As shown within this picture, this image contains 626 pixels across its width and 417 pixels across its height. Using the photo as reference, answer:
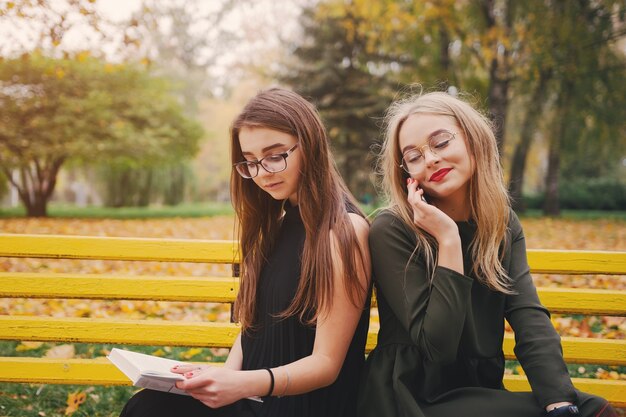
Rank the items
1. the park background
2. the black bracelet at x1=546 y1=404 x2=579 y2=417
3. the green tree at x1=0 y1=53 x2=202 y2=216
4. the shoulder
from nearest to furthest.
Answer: the black bracelet at x1=546 y1=404 x2=579 y2=417 → the shoulder → the park background → the green tree at x1=0 y1=53 x2=202 y2=216

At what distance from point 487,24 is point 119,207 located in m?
14.3

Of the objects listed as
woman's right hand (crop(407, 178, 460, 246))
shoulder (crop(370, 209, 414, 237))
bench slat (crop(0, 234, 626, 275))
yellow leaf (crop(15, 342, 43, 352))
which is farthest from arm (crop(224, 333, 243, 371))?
yellow leaf (crop(15, 342, 43, 352))

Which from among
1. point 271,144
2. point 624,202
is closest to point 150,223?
point 271,144

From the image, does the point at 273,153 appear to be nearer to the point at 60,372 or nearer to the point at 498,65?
the point at 60,372

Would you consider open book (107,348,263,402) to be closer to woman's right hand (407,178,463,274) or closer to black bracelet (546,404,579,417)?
woman's right hand (407,178,463,274)

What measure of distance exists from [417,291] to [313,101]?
552 inches

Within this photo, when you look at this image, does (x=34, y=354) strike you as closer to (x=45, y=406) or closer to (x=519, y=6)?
(x=45, y=406)

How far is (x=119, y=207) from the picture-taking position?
2073 cm

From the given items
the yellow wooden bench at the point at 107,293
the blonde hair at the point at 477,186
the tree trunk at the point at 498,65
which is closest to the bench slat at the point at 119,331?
the yellow wooden bench at the point at 107,293

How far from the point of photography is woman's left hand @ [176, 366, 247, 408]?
1763mm

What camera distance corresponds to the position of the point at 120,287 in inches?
110

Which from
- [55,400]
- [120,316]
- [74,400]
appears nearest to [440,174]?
[74,400]

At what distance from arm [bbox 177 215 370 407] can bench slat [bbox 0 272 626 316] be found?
0.88 m

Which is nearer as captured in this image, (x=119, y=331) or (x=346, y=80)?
(x=119, y=331)
